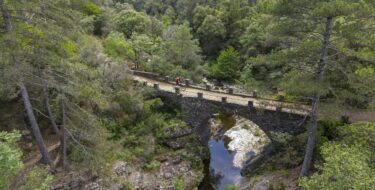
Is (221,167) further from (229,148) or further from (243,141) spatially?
(243,141)

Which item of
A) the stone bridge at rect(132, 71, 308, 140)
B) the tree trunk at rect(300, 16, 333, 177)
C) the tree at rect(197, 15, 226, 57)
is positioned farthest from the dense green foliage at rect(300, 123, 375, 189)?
the tree at rect(197, 15, 226, 57)

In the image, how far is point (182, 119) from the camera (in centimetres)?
2372

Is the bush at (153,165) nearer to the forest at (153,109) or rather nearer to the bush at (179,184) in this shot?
the forest at (153,109)

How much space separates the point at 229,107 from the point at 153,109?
6201 millimetres

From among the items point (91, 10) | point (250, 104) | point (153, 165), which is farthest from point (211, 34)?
point (153, 165)

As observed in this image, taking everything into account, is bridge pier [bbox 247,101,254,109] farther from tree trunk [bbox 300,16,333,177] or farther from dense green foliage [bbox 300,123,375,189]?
dense green foliage [bbox 300,123,375,189]

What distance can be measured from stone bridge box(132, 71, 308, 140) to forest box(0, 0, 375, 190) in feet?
1.70

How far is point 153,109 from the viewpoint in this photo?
2358 centimetres

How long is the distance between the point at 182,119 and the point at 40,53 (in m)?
12.7

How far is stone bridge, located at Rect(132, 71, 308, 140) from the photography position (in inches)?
786

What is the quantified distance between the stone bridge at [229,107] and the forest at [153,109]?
517 mm

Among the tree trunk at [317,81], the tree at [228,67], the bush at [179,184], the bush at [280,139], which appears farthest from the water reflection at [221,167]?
the tree at [228,67]

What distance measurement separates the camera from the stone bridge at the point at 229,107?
1997cm

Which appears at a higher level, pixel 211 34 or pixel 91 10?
pixel 91 10
